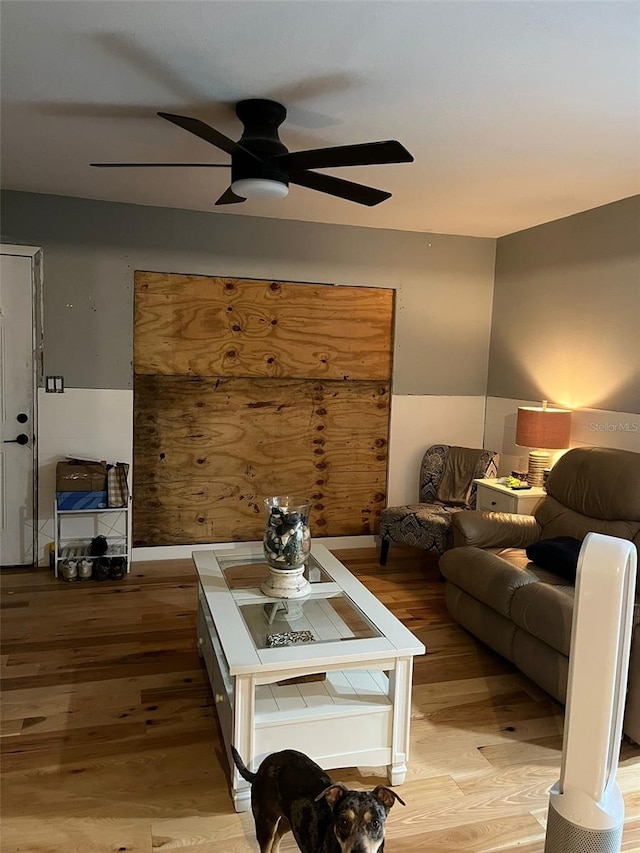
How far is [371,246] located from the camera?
16.0 feet

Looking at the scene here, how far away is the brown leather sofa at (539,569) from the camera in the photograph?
267 cm

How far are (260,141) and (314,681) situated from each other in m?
2.12

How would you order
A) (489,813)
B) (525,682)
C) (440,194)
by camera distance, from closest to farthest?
(489,813), (525,682), (440,194)

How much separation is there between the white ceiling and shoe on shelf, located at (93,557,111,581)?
7.84 feet

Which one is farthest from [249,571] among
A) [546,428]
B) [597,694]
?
[546,428]

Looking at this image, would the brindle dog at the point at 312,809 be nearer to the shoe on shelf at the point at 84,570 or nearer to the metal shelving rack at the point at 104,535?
the shoe on shelf at the point at 84,570

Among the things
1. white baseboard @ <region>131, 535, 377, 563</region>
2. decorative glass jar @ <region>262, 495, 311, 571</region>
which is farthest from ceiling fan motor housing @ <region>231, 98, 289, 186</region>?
white baseboard @ <region>131, 535, 377, 563</region>

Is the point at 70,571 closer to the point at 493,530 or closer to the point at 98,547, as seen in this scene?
the point at 98,547

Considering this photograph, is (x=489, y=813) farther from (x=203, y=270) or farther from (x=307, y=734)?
(x=203, y=270)

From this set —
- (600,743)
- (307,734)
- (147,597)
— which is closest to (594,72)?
(600,743)

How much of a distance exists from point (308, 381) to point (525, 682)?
2625mm

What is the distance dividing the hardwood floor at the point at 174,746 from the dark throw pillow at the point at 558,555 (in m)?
0.54

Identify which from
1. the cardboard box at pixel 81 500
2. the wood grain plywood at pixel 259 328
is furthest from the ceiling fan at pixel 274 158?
the cardboard box at pixel 81 500

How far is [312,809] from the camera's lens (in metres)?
1.58
